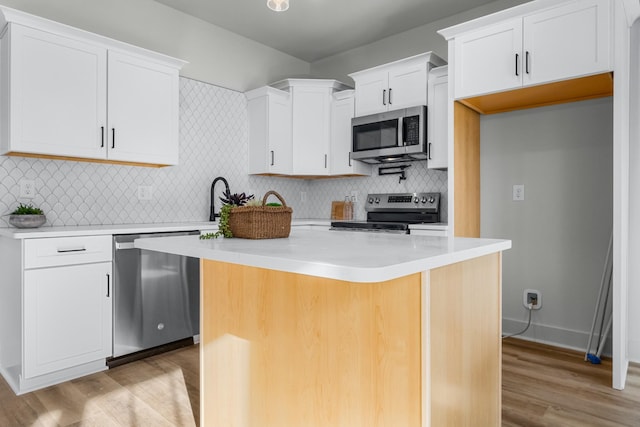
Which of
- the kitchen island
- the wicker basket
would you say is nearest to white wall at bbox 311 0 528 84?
the kitchen island

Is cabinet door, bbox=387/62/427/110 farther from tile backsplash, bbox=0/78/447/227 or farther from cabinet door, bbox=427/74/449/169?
tile backsplash, bbox=0/78/447/227

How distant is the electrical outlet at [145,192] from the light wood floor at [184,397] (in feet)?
4.38

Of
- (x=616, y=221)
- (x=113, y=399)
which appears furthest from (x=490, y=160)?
(x=113, y=399)

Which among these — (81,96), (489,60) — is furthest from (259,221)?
(489,60)

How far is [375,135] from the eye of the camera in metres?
3.69

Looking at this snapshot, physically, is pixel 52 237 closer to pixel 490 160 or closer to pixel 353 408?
pixel 353 408

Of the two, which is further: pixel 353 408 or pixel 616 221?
pixel 616 221

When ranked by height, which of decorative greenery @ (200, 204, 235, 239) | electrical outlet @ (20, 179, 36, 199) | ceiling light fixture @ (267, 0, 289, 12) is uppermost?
ceiling light fixture @ (267, 0, 289, 12)

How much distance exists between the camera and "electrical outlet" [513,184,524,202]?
3180 mm

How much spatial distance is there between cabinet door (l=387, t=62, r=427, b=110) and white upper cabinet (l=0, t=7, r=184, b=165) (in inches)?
71.9

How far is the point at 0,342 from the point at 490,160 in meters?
3.76

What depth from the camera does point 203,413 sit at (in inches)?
68.2

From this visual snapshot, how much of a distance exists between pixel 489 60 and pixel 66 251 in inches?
116

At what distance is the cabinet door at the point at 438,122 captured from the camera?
3311 mm
